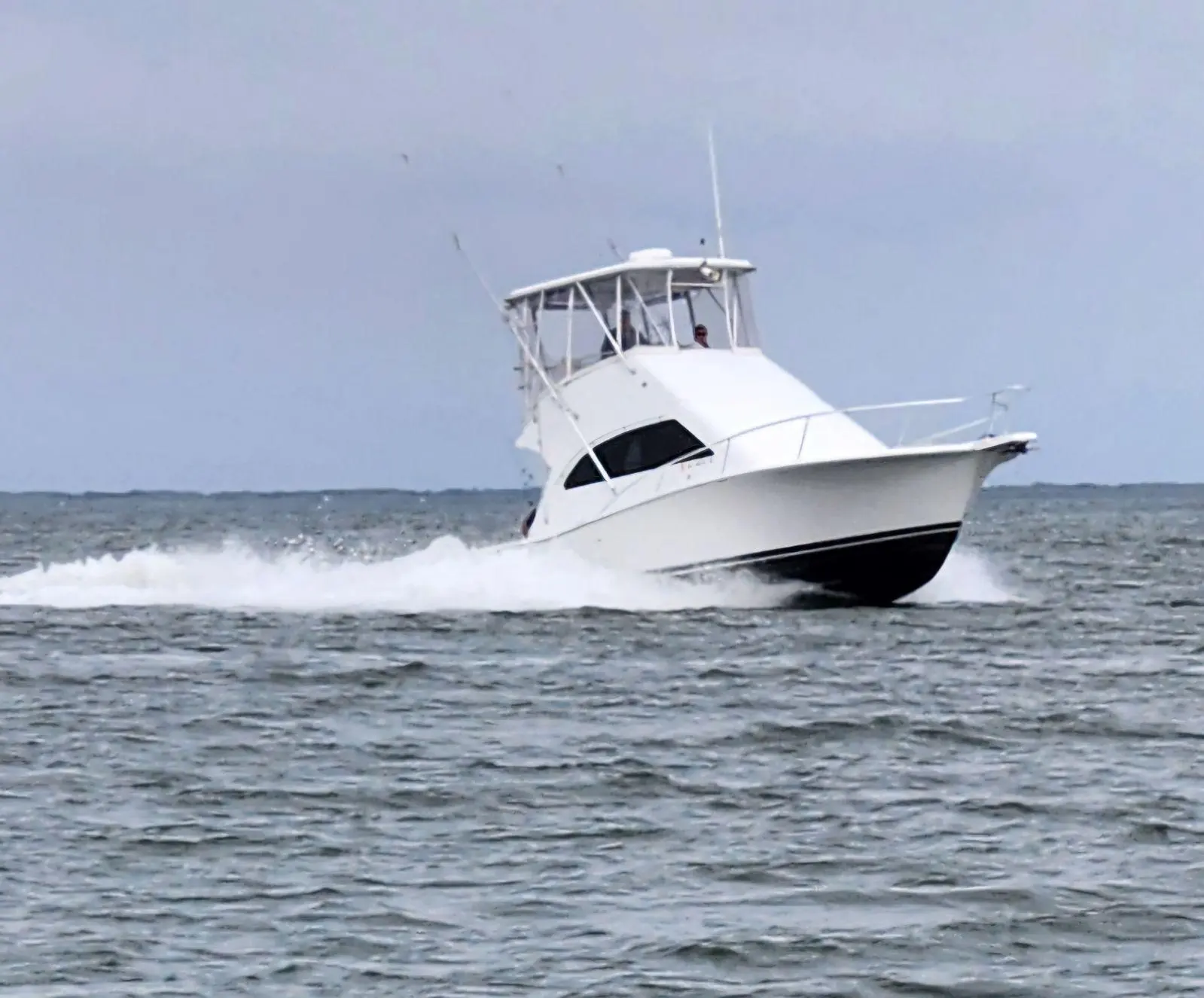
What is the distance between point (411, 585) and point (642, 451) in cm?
458

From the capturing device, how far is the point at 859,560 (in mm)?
21359

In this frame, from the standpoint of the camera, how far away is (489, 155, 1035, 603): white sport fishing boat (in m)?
20.9

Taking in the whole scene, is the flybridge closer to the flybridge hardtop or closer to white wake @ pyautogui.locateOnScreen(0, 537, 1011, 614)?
the flybridge hardtop

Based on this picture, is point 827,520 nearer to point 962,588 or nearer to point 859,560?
point 859,560

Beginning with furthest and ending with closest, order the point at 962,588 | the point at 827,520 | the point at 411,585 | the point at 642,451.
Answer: the point at 411,585 < the point at 962,588 < the point at 642,451 < the point at 827,520

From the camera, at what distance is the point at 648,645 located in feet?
66.5

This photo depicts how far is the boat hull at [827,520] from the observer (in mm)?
20719

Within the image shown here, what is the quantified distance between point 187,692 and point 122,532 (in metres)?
57.6

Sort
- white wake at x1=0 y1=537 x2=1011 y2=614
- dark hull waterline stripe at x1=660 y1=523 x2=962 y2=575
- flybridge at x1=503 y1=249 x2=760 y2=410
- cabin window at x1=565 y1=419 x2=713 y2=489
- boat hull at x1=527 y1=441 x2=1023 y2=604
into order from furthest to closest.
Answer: flybridge at x1=503 y1=249 x2=760 y2=410 < white wake at x1=0 y1=537 x2=1011 y2=614 < cabin window at x1=565 y1=419 x2=713 y2=489 < dark hull waterline stripe at x1=660 y1=523 x2=962 y2=575 < boat hull at x1=527 y1=441 x2=1023 y2=604

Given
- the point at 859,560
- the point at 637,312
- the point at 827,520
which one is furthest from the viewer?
the point at 637,312

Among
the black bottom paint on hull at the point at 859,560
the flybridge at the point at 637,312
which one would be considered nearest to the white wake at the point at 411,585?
the black bottom paint on hull at the point at 859,560

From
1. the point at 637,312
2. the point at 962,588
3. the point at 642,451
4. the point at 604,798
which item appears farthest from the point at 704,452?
the point at 604,798

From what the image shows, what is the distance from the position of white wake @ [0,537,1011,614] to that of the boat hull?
38 cm

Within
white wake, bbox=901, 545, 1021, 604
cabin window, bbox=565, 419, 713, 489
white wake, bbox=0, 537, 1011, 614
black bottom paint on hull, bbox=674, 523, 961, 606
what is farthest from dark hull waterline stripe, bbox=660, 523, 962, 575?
white wake, bbox=901, 545, 1021, 604
